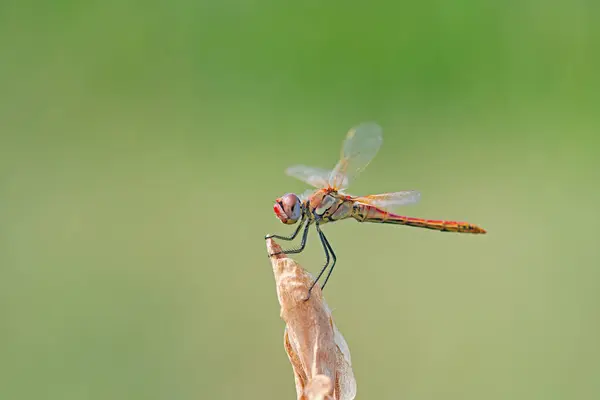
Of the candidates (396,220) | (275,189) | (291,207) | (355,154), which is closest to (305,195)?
(291,207)

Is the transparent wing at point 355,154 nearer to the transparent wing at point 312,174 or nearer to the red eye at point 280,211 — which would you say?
the transparent wing at point 312,174

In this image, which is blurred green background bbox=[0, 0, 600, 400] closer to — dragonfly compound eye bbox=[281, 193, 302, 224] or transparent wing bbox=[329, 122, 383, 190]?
transparent wing bbox=[329, 122, 383, 190]

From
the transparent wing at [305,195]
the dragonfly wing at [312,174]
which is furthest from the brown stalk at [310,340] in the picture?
the dragonfly wing at [312,174]

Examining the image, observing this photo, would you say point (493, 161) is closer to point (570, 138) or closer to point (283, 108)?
point (570, 138)

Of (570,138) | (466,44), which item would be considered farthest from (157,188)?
(570,138)

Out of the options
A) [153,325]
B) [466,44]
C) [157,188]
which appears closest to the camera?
[153,325]

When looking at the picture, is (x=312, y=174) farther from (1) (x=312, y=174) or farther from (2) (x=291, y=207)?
(2) (x=291, y=207)
